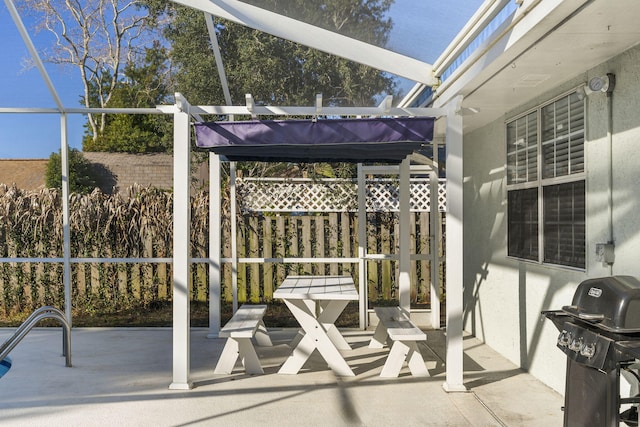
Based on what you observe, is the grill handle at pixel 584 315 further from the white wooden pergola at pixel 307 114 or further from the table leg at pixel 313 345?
the table leg at pixel 313 345

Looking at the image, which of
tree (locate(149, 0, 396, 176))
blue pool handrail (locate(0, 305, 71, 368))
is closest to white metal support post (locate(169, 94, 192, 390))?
blue pool handrail (locate(0, 305, 71, 368))

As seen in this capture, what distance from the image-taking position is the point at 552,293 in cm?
498

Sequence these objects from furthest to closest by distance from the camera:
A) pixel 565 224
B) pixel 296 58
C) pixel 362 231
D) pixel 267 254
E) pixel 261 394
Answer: pixel 267 254 < pixel 362 231 < pixel 296 58 < pixel 261 394 < pixel 565 224

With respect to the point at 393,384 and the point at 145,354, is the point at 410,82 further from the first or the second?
the point at 145,354

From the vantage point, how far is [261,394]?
504 centimetres

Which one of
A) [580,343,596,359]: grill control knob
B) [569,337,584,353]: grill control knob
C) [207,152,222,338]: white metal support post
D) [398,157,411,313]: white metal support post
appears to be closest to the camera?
[580,343,596,359]: grill control knob

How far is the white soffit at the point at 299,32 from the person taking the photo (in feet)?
18.2

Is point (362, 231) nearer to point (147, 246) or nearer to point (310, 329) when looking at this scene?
point (310, 329)

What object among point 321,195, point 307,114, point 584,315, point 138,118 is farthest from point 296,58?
→ point 138,118

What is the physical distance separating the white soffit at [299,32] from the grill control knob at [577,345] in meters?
3.28

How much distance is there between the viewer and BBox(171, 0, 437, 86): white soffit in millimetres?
5551

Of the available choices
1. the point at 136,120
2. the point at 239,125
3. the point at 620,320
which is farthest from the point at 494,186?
the point at 136,120

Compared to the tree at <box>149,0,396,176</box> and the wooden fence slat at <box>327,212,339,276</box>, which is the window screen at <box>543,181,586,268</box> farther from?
the wooden fence slat at <box>327,212,339,276</box>

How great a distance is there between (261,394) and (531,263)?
260 cm
